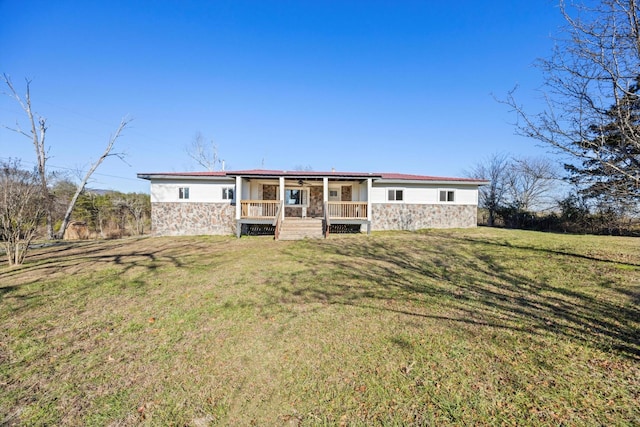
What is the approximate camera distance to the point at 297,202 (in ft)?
58.6

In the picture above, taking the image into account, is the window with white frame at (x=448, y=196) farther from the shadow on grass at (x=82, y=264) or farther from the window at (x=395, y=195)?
the shadow on grass at (x=82, y=264)

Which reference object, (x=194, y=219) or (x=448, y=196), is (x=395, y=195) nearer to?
(x=448, y=196)

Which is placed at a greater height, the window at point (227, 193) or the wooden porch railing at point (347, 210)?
the window at point (227, 193)

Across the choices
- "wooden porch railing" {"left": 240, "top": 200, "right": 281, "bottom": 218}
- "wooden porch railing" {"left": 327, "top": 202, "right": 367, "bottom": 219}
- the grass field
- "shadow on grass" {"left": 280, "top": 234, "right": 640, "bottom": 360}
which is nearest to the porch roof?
"wooden porch railing" {"left": 240, "top": 200, "right": 281, "bottom": 218}

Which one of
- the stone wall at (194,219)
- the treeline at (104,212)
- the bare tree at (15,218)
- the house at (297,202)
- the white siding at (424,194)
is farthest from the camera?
the treeline at (104,212)

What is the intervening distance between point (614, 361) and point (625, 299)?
8.98 ft

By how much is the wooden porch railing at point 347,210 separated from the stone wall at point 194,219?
19.4 feet

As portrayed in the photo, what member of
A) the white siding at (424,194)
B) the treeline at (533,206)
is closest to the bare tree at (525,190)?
the treeline at (533,206)

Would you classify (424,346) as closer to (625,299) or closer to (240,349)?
(240,349)

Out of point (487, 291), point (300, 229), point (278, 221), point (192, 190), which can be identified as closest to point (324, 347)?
point (487, 291)

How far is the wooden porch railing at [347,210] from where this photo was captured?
14.5m

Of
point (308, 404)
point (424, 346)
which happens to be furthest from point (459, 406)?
point (308, 404)

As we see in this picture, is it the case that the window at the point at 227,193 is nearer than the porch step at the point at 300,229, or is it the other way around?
the porch step at the point at 300,229

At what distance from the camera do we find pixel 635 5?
3803 millimetres
